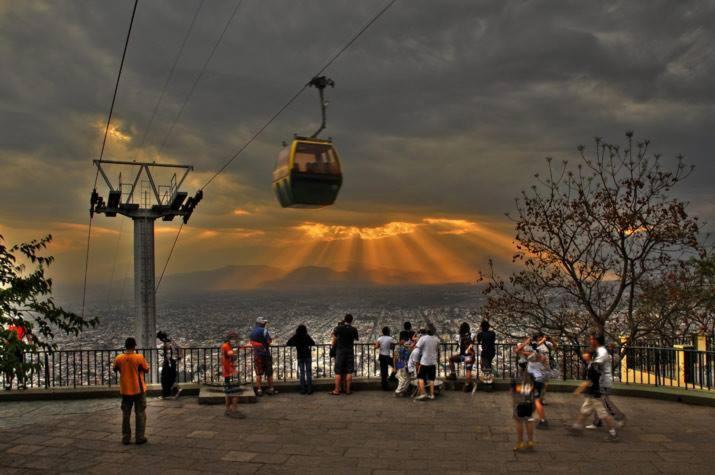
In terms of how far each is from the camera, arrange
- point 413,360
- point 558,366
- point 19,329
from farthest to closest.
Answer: point 558,366, point 413,360, point 19,329

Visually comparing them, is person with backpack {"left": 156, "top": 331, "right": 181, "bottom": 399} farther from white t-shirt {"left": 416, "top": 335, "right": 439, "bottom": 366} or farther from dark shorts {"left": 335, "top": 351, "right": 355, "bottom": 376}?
white t-shirt {"left": 416, "top": 335, "right": 439, "bottom": 366}

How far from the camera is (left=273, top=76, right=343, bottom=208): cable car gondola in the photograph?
495 inches

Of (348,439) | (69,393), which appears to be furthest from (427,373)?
(69,393)

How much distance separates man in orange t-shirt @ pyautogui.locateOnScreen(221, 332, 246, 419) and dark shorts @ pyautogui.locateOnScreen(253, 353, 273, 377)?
820 millimetres

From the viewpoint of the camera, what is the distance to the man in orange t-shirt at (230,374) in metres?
Answer: 11.9

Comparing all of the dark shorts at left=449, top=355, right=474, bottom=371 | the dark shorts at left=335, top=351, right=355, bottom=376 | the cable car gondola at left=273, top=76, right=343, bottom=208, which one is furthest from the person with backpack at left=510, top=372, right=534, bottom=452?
the cable car gondola at left=273, top=76, right=343, bottom=208

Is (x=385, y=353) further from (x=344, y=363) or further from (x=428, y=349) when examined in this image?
(x=428, y=349)

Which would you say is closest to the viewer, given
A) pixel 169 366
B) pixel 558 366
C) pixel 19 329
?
pixel 19 329

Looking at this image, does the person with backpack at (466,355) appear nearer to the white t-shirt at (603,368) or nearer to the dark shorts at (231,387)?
the white t-shirt at (603,368)

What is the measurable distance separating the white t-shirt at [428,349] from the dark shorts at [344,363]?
1692 millimetres

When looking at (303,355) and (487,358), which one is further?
(303,355)

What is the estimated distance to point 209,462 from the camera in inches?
351

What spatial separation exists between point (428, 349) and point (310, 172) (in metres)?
4.57

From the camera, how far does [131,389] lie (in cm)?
1008
